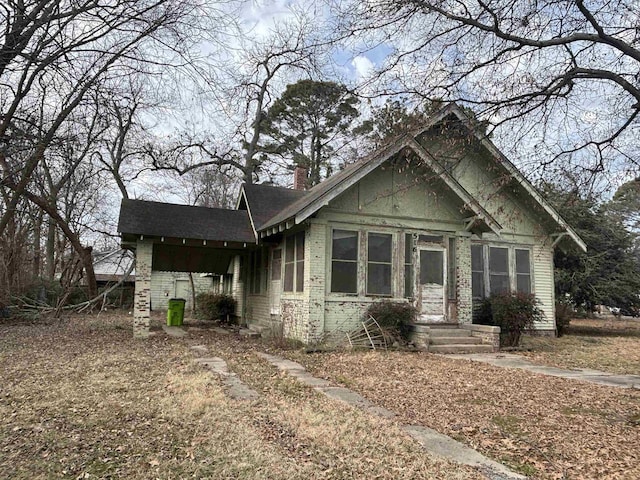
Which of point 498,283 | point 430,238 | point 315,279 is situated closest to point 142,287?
point 315,279

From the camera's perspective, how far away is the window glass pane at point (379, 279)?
12477 millimetres

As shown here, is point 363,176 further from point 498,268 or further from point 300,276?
point 498,268

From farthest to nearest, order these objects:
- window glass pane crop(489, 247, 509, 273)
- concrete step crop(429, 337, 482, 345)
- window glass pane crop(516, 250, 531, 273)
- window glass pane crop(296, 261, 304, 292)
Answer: window glass pane crop(516, 250, 531, 273)
window glass pane crop(489, 247, 509, 273)
window glass pane crop(296, 261, 304, 292)
concrete step crop(429, 337, 482, 345)

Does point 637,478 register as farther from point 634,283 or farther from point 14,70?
point 634,283

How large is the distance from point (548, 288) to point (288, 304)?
9159mm

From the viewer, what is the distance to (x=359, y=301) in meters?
12.3

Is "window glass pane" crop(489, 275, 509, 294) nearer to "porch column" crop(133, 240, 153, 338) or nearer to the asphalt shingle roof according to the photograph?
the asphalt shingle roof

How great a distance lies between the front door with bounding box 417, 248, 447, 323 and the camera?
1288 cm

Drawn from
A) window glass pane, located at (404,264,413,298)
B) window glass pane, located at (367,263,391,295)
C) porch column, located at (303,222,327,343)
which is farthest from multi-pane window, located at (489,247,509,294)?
porch column, located at (303,222,327,343)

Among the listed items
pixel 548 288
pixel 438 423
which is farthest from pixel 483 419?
pixel 548 288

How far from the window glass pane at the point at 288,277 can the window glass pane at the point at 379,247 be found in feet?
7.33

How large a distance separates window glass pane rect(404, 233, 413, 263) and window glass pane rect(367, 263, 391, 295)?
23.8 inches

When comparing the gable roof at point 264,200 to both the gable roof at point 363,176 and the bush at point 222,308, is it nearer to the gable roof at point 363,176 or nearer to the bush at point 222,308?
the gable roof at point 363,176

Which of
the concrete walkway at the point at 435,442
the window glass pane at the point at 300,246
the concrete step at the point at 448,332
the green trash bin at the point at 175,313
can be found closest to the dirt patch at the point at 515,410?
the concrete walkway at the point at 435,442
